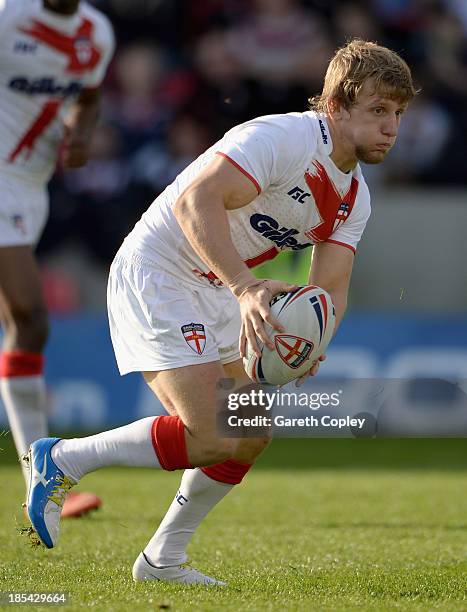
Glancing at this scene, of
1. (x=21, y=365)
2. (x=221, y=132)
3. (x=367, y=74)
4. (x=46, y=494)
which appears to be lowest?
(x=221, y=132)

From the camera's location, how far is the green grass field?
3994mm

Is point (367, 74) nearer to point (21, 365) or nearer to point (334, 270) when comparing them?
point (334, 270)

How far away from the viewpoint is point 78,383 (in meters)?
10.0

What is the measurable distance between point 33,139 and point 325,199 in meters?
2.74

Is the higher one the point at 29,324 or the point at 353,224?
the point at 353,224

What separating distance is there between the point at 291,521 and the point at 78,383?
439 centimetres

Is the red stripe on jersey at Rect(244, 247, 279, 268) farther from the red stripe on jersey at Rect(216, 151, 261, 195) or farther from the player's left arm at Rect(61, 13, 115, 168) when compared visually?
the player's left arm at Rect(61, 13, 115, 168)

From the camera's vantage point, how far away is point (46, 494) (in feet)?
13.3

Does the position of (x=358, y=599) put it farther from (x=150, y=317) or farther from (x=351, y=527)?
(x=351, y=527)

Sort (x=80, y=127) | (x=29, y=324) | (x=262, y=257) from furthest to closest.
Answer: (x=80, y=127) < (x=29, y=324) < (x=262, y=257)

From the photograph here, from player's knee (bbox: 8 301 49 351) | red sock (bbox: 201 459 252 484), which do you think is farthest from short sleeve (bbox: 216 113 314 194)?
player's knee (bbox: 8 301 49 351)

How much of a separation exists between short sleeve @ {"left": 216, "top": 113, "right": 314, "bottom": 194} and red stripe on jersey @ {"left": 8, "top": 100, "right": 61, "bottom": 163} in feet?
8.47

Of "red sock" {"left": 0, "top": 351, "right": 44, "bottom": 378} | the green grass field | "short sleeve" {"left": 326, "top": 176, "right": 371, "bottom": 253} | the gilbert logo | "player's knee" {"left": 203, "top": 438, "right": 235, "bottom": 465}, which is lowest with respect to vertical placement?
the green grass field

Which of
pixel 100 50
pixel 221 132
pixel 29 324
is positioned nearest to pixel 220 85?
pixel 221 132
